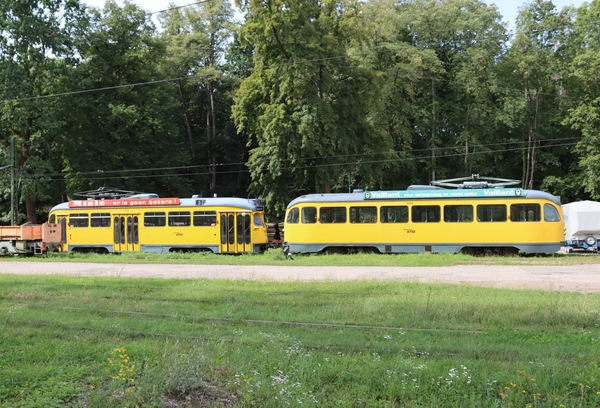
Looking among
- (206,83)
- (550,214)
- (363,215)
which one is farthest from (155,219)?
(206,83)

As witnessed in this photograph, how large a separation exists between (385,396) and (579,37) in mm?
45974

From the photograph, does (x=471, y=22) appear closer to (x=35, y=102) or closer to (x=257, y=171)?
(x=257, y=171)

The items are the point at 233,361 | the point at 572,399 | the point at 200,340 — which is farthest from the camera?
the point at 200,340

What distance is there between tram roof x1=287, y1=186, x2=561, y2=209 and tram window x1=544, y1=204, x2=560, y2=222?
33 cm

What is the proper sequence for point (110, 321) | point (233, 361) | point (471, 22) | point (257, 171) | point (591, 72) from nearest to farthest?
point (233, 361) < point (110, 321) < point (257, 171) < point (591, 72) < point (471, 22)

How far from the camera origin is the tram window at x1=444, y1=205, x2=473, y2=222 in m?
24.5

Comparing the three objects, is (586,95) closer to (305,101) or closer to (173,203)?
(305,101)

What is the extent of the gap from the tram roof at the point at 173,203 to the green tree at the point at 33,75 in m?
11.5

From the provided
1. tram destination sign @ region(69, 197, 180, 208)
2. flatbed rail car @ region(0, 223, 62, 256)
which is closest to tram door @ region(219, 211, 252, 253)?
tram destination sign @ region(69, 197, 180, 208)

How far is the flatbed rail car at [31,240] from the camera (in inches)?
1144

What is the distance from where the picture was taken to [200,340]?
8289mm

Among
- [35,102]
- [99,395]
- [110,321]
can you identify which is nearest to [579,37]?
[35,102]

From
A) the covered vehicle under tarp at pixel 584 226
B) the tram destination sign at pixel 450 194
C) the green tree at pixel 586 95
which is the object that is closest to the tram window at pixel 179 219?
the tram destination sign at pixel 450 194

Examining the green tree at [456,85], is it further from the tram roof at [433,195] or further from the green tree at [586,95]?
the tram roof at [433,195]
